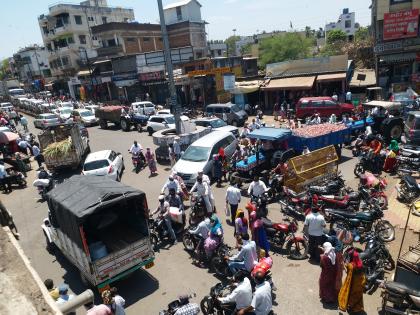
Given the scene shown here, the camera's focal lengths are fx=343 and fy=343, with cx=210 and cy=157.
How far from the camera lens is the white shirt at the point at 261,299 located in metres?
6.22

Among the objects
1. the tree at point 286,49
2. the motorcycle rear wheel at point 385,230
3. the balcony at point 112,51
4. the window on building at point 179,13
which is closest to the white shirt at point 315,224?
the motorcycle rear wheel at point 385,230

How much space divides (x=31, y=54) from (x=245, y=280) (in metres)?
86.8

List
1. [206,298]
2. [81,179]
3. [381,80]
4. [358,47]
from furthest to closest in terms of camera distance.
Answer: [358,47] → [381,80] → [81,179] → [206,298]

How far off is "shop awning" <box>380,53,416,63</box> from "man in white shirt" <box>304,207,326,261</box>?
876 inches

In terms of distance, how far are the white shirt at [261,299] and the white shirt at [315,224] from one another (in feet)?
8.65

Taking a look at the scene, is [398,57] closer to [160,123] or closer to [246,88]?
[246,88]

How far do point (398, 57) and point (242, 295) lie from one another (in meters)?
25.5

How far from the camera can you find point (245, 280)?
652cm

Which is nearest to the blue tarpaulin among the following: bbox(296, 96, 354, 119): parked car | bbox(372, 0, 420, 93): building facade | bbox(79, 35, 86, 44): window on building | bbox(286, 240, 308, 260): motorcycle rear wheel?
bbox(286, 240, 308, 260): motorcycle rear wheel

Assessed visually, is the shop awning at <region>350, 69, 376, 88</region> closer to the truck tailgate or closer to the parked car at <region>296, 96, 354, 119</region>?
the parked car at <region>296, 96, 354, 119</region>

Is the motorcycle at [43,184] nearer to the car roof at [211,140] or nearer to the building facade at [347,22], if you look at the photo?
the car roof at [211,140]

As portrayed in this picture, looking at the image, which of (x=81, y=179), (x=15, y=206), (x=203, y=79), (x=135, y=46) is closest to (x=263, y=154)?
(x=81, y=179)

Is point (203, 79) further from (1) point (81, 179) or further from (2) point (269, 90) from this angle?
(1) point (81, 179)

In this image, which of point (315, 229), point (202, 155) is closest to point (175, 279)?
point (315, 229)
